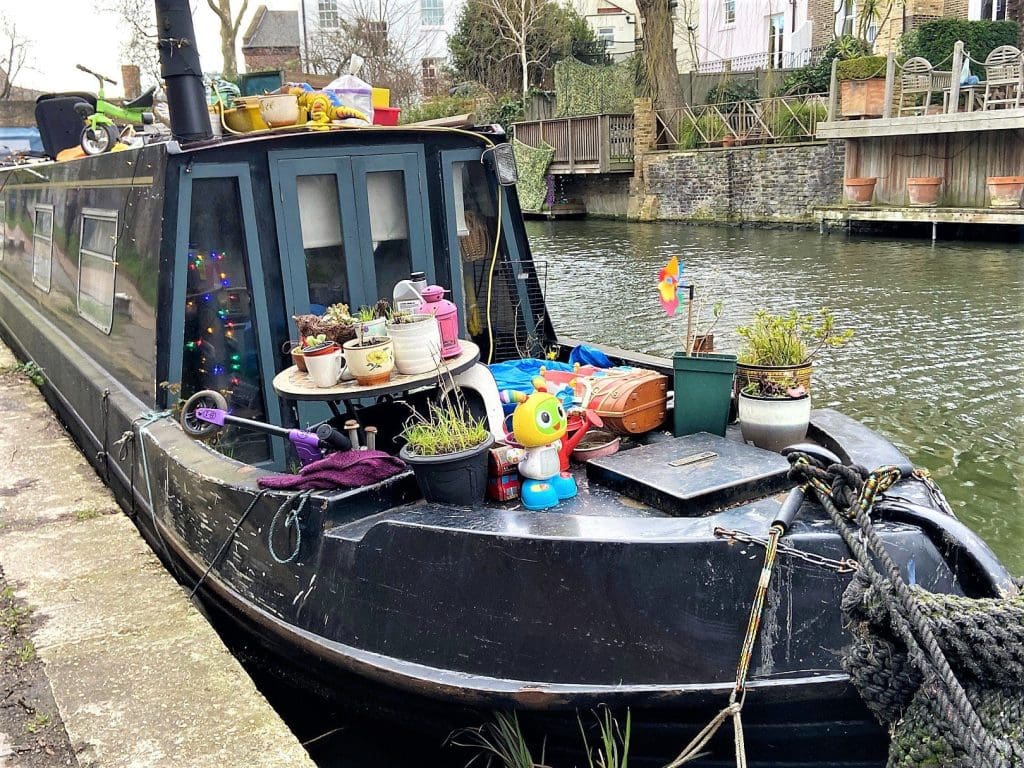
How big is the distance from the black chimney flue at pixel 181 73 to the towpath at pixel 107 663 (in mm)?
1926

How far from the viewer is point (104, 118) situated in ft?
21.3

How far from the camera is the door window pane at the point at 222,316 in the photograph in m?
4.41

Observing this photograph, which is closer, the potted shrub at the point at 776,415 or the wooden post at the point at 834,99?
the potted shrub at the point at 776,415

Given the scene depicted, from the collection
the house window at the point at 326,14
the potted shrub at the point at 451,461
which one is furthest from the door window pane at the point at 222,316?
the house window at the point at 326,14

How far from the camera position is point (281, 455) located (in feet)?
15.1

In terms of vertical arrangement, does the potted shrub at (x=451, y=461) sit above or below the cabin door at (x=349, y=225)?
below

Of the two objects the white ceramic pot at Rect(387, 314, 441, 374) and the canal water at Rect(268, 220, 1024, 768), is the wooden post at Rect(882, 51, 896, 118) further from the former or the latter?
the white ceramic pot at Rect(387, 314, 441, 374)

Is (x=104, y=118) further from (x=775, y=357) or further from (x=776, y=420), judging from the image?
(x=776, y=420)

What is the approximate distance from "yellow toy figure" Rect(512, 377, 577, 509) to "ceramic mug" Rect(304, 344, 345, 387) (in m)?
0.80

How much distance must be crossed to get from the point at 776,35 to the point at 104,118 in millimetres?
33064

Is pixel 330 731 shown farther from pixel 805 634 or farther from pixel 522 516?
pixel 805 634

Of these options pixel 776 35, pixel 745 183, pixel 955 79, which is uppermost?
pixel 776 35

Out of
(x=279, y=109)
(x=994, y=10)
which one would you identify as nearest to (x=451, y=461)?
(x=279, y=109)

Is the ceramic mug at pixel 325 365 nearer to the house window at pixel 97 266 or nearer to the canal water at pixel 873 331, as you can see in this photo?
the canal water at pixel 873 331
